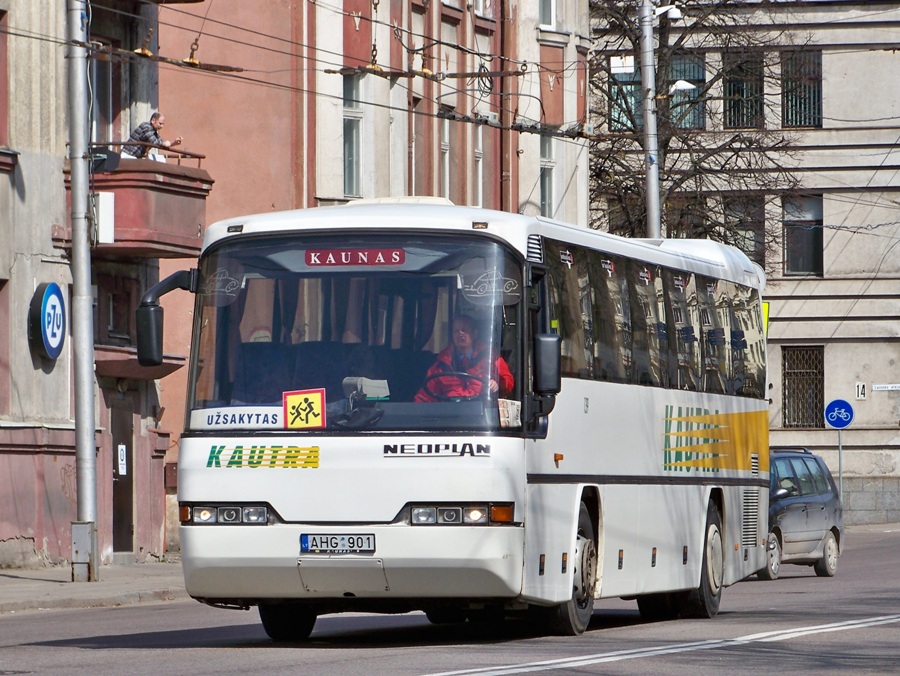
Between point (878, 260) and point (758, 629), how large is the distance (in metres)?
38.7

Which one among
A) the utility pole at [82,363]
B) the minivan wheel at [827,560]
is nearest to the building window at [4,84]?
the utility pole at [82,363]

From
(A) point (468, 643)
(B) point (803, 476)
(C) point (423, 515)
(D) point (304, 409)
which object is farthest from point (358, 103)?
(C) point (423, 515)

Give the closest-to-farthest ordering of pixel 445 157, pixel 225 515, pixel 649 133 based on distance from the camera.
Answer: pixel 225 515
pixel 649 133
pixel 445 157

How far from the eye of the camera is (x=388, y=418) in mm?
14188

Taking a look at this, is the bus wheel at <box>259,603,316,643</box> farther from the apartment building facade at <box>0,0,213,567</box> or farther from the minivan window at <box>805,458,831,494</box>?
the minivan window at <box>805,458,831,494</box>

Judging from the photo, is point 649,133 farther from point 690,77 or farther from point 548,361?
point 548,361

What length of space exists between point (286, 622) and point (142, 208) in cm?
1424

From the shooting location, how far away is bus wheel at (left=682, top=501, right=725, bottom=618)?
61.1ft

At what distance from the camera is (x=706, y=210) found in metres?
48.2

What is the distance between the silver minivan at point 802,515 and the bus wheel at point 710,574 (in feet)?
27.7

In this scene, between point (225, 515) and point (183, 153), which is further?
point (183, 153)

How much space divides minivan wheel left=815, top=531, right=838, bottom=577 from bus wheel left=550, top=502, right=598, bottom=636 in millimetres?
13391

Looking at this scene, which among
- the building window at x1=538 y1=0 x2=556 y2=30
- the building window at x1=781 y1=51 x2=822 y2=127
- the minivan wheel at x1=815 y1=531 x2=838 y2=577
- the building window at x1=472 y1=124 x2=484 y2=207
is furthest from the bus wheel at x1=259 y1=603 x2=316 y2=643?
the building window at x1=781 y1=51 x2=822 y2=127

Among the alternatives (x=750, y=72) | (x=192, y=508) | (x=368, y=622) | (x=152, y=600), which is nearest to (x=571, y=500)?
(x=192, y=508)
